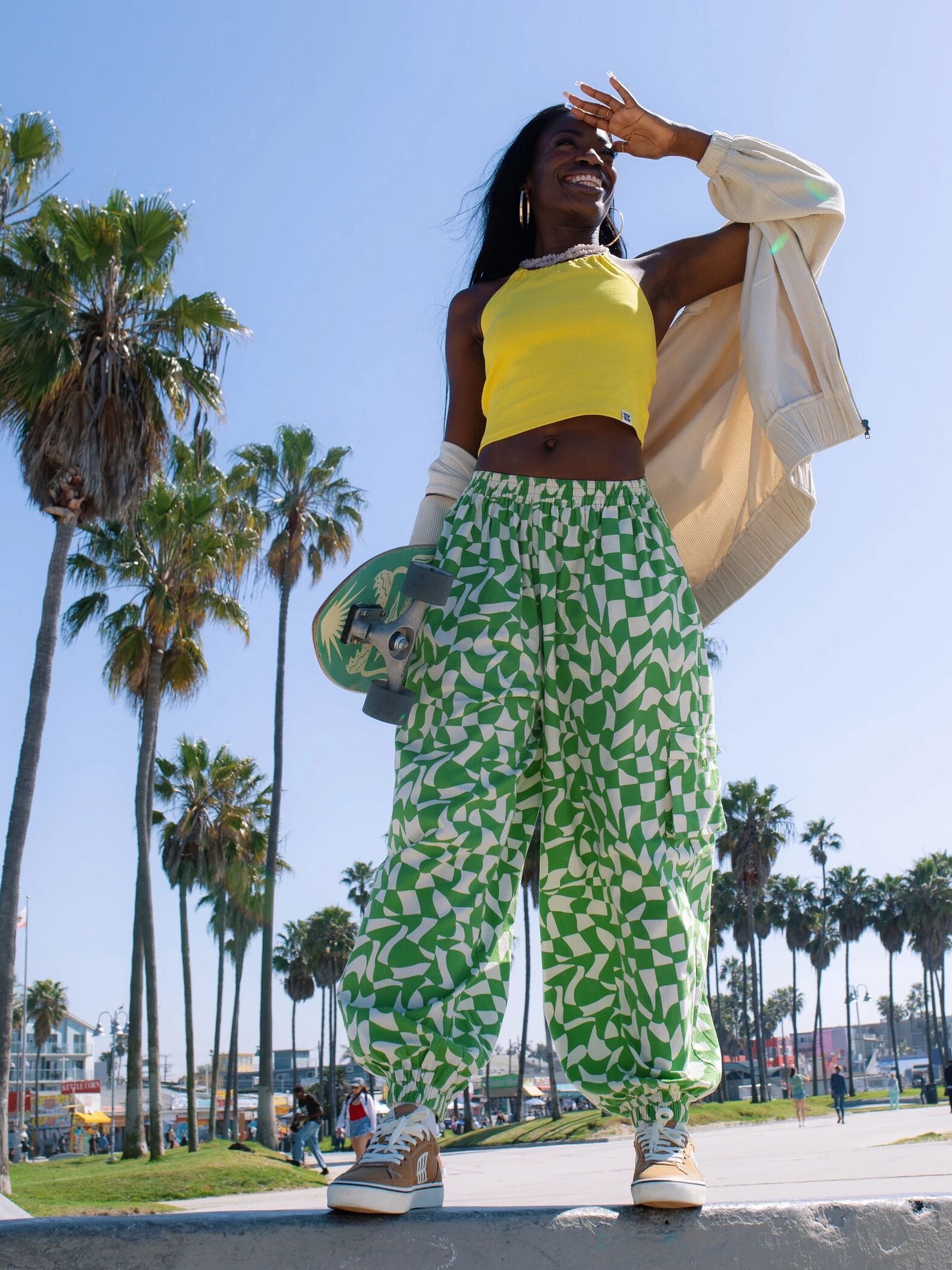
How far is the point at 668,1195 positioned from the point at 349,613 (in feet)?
4.28

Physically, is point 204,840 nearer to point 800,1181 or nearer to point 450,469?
point 800,1181

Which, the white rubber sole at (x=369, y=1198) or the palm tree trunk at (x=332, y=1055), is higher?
the white rubber sole at (x=369, y=1198)

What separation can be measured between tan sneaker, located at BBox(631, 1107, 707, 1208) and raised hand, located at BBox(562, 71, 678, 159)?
2.35 meters

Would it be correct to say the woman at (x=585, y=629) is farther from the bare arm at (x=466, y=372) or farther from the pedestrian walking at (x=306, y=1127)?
the pedestrian walking at (x=306, y=1127)

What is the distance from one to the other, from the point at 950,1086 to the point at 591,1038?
101ft

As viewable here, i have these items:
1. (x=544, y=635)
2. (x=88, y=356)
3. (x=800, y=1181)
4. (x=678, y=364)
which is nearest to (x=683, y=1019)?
(x=544, y=635)

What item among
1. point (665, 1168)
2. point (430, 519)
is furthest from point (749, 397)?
point (665, 1168)

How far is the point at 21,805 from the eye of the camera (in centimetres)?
1423

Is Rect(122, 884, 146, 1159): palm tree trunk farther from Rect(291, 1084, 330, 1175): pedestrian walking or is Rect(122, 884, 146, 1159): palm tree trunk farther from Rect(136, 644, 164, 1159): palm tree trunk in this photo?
Rect(291, 1084, 330, 1175): pedestrian walking

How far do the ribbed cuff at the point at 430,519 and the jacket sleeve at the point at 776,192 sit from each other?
1091mm

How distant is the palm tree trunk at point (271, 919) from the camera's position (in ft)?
80.3

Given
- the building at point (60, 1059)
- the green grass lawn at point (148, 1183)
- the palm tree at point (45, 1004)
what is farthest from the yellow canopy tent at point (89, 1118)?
the green grass lawn at point (148, 1183)

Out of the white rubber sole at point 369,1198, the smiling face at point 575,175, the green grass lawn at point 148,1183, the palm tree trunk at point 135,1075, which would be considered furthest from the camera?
the palm tree trunk at point 135,1075

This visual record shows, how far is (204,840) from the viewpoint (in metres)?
32.1
